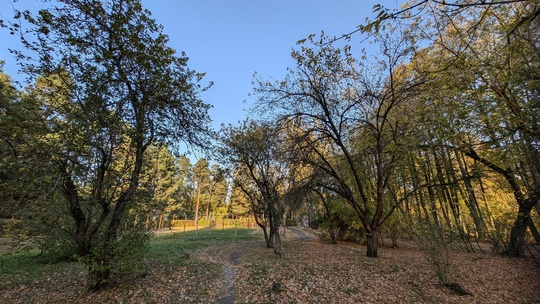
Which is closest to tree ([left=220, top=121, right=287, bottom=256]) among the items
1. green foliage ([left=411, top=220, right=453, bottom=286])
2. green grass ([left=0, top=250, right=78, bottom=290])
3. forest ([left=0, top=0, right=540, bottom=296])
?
forest ([left=0, top=0, right=540, bottom=296])

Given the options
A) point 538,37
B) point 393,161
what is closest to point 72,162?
point 393,161

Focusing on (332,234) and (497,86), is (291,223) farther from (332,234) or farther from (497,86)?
(497,86)

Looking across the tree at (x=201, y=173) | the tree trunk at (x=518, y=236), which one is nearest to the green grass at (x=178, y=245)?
the tree at (x=201, y=173)

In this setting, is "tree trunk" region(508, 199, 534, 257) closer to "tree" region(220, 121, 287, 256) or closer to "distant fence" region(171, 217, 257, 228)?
"tree" region(220, 121, 287, 256)

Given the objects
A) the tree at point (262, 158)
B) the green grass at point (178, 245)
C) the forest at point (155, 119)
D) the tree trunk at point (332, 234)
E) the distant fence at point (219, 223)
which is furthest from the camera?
the distant fence at point (219, 223)

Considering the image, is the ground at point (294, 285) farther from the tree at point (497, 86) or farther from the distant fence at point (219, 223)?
the distant fence at point (219, 223)

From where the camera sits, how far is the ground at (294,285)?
5500 millimetres

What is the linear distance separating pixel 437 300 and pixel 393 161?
5.09m

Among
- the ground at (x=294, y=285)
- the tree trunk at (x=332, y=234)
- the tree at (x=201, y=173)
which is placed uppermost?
the tree at (x=201, y=173)

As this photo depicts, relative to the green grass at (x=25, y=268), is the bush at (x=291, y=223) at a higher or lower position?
higher

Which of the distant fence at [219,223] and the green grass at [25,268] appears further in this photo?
the distant fence at [219,223]

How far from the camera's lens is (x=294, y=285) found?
6.32 m

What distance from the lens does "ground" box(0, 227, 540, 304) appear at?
550 cm

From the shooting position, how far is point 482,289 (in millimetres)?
6391
